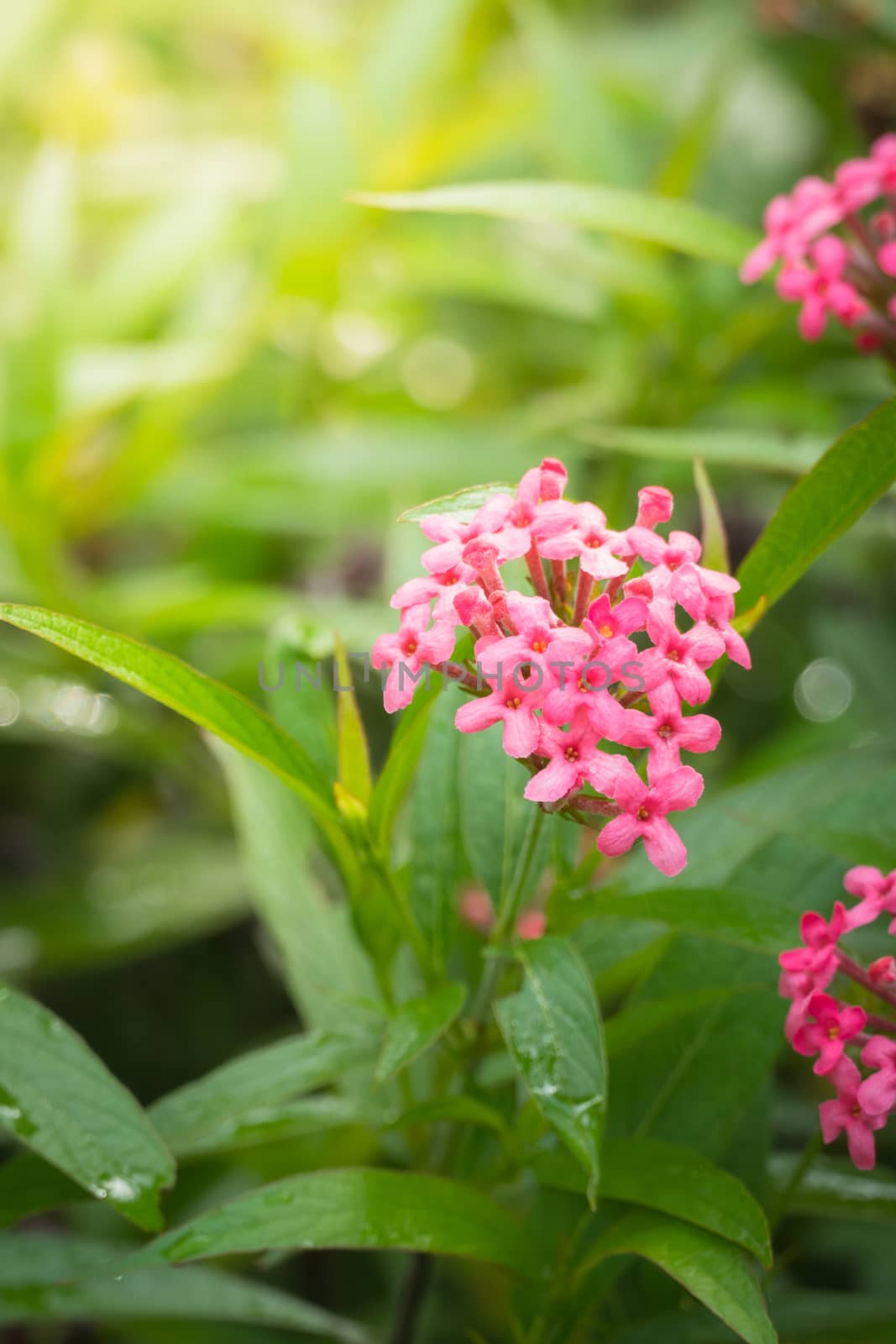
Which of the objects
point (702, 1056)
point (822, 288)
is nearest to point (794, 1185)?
point (702, 1056)

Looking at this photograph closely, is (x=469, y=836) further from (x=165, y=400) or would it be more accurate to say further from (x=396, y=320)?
(x=396, y=320)

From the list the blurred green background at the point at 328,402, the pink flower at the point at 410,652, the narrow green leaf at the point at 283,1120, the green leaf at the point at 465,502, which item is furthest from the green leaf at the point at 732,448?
the narrow green leaf at the point at 283,1120

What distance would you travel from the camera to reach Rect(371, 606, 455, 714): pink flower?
2.15 ft

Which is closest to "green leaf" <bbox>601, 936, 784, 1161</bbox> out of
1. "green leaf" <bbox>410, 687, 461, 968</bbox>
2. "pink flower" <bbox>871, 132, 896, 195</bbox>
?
"green leaf" <bbox>410, 687, 461, 968</bbox>

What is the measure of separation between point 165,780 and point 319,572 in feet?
1.29

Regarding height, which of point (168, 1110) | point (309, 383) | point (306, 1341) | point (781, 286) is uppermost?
point (309, 383)

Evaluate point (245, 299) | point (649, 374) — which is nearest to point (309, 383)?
point (245, 299)

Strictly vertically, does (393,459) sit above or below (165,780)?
→ above

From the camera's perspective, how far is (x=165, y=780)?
1.71 meters

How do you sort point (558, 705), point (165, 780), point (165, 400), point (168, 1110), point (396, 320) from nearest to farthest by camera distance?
point (558, 705), point (168, 1110), point (165, 400), point (165, 780), point (396, 320)

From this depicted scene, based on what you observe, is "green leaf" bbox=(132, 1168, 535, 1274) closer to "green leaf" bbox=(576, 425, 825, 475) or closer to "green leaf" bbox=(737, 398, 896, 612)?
"green leaf" bbox=(737, 398, 896, 612)

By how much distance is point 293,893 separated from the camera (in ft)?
3.20

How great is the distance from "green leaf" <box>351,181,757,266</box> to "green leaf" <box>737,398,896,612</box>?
0.36 metres

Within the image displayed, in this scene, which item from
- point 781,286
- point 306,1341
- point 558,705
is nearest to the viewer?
point 558,705
